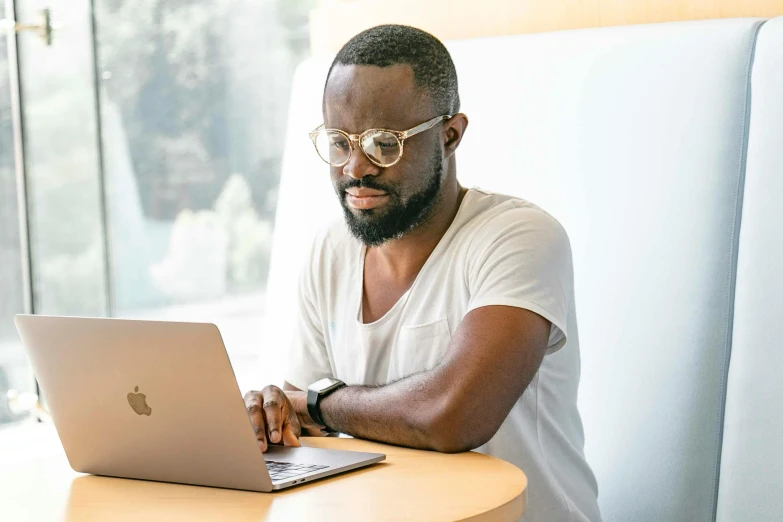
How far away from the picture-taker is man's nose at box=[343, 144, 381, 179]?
1624 millimetres

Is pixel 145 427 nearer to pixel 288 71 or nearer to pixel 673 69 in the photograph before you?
pixel 673 69

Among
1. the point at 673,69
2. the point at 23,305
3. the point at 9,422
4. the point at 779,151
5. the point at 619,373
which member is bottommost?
the point at 9,422

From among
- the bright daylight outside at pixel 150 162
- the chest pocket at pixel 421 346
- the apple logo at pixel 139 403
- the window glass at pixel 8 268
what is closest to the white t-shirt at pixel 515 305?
the chest pocket at pixel 421 346

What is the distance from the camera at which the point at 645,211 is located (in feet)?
5.91

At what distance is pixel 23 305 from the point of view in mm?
3668

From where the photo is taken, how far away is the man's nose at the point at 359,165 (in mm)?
1624

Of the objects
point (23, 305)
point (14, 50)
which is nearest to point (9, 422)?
point (23, 305)

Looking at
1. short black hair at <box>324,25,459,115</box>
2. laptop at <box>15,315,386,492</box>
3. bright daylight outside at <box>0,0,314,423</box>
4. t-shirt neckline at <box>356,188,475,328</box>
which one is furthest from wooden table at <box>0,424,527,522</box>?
bright daylight outside at <box>0,0,314,423</box>

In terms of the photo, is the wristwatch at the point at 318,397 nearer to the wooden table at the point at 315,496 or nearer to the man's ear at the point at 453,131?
the wooden table at the point at 315,496

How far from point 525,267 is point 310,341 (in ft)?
1.61

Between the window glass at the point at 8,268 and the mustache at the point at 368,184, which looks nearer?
the mustache at the point at 368,184

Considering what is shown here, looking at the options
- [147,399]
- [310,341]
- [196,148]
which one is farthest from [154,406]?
[196,148]

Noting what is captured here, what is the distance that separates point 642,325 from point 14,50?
257 cm

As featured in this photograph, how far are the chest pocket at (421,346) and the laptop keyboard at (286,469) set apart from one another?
1.11ft
